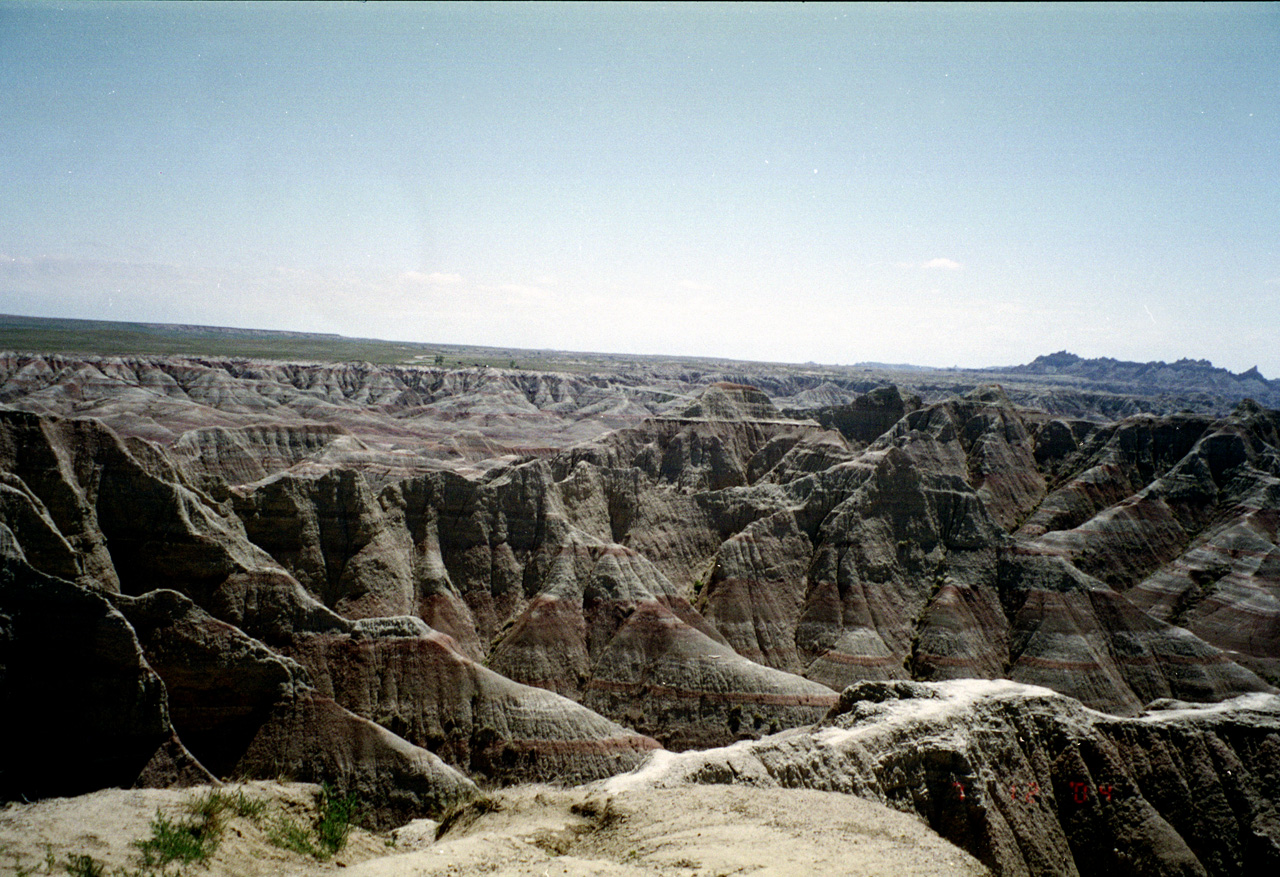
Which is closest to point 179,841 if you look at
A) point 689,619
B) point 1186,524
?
point 689,619

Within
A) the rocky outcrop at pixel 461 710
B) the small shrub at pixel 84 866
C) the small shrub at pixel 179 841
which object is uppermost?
the small shrub at pixel 84 866

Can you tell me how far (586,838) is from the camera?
18312 millimetres

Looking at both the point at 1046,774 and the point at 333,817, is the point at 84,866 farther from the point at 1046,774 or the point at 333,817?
the point at 1046,774

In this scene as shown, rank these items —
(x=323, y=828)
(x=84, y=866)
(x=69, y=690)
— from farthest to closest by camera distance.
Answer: (x=323, y=828)
(x=69, y=690)
(x=84, y=866)

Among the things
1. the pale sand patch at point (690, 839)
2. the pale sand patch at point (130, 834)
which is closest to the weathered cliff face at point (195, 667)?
the pale sand patch at point (130, 834)

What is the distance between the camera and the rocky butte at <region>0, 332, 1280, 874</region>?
73.5 ft

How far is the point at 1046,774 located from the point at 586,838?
1544 cm

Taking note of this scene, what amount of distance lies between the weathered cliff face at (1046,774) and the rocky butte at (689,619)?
0.34 ft

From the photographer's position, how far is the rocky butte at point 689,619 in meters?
22.4

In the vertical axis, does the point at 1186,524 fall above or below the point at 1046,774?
above

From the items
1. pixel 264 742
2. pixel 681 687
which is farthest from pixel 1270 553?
pixel 264 742

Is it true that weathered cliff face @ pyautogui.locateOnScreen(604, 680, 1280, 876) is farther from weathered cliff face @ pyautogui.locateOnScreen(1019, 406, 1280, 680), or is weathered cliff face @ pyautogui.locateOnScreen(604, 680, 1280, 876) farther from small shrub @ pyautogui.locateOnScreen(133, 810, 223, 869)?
weathered cliff face @ pyautogui.locateOnScreen(1019, 406, 1280, 680)

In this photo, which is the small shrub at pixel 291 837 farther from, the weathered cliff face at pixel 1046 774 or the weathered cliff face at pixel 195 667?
the weathered cliff face at pixel 1046 774

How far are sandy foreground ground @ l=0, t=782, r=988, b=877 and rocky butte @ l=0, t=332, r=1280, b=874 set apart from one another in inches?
65.6
